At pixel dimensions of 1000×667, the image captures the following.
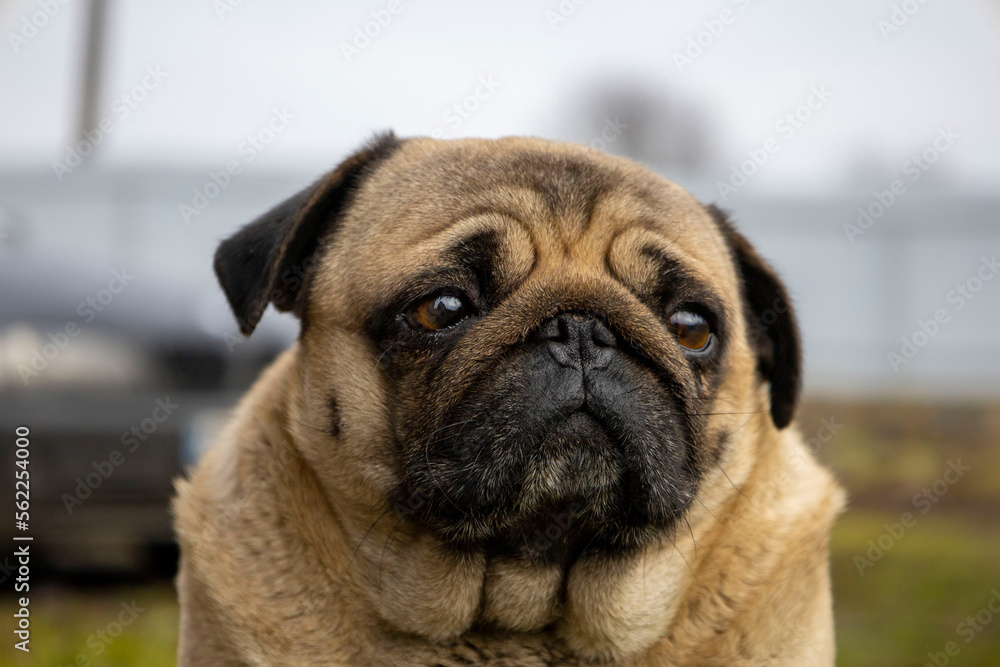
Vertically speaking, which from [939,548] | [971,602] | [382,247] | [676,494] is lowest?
[939,548]

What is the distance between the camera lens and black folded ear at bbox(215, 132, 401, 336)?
3576 mm

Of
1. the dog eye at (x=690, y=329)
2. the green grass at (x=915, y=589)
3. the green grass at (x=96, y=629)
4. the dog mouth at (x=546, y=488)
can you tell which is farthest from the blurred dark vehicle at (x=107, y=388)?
the green grass at (x=915, y=589)

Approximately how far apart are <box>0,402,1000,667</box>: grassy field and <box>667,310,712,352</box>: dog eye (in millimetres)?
3347

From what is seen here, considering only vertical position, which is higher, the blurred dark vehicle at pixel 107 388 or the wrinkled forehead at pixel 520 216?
Result: the wrinkled forehead at pixel 520 216

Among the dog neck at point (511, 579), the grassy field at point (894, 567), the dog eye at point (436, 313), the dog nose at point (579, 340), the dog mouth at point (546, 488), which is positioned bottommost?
the grassy field at point (894, 567)

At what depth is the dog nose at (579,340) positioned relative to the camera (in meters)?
3.00

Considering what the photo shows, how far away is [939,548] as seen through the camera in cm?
870

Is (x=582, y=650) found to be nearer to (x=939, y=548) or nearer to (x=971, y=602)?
(x=971, y=602)

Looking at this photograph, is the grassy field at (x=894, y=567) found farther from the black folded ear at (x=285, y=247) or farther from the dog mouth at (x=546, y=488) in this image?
the dog mouth at (x=546, y=488)

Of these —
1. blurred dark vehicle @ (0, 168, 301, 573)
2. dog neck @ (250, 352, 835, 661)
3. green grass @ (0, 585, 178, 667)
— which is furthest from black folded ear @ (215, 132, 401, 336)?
blurred dark vehicle @ (0, 168, 301, 573)

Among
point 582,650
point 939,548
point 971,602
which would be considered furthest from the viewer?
point 939,548

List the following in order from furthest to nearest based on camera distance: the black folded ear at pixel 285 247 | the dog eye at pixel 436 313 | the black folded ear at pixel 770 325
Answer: the black folded ear at pixel 770 325, the black folded ear at pixel 285 247, the dog eye at pixel 436 313

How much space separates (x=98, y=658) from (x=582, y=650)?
3.08m

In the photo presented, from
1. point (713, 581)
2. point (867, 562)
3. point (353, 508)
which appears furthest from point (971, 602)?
point (353, 508)
